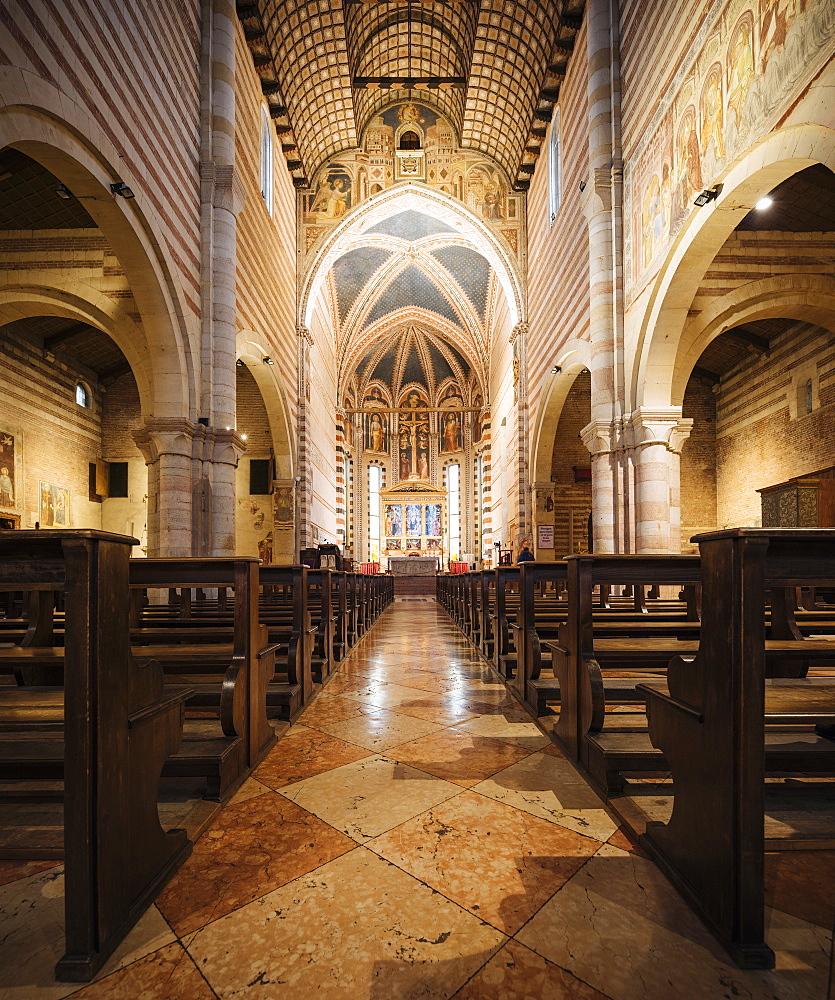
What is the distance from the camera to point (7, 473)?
12430 millimetres

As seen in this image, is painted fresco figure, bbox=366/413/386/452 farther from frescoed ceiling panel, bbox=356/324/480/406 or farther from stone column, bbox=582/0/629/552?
stone column, bbox=582/0/629/552

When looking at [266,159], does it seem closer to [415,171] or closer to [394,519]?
[415,171]

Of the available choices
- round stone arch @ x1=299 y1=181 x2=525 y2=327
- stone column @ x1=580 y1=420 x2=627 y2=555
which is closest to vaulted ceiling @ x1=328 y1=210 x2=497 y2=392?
round stone arch @ x1=299 y1=181 x2=525 y2=327

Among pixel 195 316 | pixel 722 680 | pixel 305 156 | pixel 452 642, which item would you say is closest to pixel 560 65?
pixel 305 156

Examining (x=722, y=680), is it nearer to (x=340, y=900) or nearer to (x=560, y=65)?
(x=340, y=900)

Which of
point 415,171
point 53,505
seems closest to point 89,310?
point 53,505

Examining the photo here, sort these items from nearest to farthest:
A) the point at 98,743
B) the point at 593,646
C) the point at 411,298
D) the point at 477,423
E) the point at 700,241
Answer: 1. the point at 98,743
2. the point at 593,646
3. the point at 700,241
4. the point at 411,298
5. the point at 477,423

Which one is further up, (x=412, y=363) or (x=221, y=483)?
(x=412, y=363)

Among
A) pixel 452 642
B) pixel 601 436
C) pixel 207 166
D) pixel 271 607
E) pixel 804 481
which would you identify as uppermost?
pixel 207 166

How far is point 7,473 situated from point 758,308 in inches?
567

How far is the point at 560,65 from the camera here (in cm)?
1280

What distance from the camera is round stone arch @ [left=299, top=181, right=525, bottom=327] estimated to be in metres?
17.4

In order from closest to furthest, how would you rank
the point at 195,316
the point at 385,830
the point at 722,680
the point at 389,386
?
the point at 722,680
the point at 385,830
the point at 195,316
the point at 389,386

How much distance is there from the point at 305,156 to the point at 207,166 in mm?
7599
